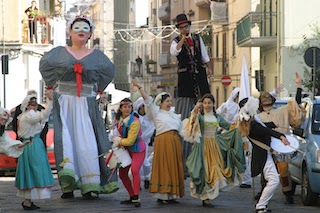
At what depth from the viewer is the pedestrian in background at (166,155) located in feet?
50.4

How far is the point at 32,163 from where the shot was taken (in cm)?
1493

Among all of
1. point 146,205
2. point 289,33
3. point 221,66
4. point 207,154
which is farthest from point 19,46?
point 207,154

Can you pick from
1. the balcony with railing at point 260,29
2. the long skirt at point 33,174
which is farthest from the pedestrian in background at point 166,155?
the balcony with railing at point 260,29

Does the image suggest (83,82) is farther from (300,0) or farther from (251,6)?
(251,6)

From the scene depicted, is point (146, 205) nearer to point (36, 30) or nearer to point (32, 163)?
point (32, 163)

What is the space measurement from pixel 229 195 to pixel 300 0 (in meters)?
28.2

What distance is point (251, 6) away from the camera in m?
53.1

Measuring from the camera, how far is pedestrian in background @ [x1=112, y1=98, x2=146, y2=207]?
1523 cm

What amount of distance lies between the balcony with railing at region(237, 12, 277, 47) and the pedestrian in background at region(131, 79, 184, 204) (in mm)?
30565

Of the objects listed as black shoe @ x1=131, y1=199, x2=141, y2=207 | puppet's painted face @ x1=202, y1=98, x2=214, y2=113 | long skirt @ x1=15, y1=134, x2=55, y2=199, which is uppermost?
puppet's painted face @ x1=202, y1=98, x2=214, y2=113

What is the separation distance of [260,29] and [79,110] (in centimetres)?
3189

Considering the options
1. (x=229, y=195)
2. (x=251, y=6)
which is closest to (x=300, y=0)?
(x=251, y=6)

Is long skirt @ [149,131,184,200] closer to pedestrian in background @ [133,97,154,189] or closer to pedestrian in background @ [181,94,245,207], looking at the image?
pedestrian in background @ [181,94,245,207]

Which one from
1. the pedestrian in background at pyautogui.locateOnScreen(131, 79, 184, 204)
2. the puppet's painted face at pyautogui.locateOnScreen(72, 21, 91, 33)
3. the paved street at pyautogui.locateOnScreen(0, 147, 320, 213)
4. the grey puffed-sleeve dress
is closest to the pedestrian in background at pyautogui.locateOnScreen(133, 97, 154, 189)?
the paved street at pyautogui.locateOnScreen(0, 147, 320, 213)
